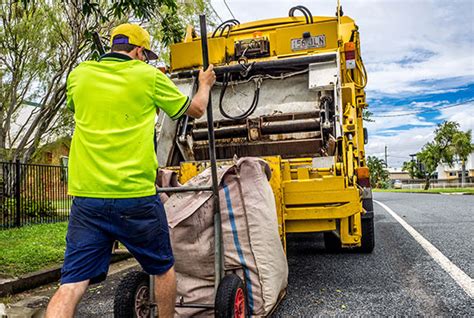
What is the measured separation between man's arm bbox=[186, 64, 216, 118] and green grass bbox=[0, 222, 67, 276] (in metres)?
3.17

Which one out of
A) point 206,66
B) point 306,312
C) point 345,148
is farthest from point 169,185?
point 345,148

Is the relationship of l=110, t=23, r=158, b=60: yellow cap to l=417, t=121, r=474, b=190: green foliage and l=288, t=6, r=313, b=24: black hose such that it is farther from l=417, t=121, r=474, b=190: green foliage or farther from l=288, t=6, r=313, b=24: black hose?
l=417, t=121, r=474, b=190: green foliage

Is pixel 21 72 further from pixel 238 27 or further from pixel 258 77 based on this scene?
pixel 258 77

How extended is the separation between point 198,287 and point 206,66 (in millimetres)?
1392

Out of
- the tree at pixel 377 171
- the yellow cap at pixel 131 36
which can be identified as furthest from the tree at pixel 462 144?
the yellow cap at pixel 131 36

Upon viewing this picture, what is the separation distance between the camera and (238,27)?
6469 mm

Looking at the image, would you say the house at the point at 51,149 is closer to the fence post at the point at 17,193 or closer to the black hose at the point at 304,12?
the fence post at the point at 17,193

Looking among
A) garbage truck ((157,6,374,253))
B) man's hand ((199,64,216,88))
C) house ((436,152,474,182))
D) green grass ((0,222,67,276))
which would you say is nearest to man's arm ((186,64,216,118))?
man's hand ((199,64,216,88))

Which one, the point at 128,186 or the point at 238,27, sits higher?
the point at 238,27

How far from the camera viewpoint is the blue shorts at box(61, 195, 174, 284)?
2.36 m

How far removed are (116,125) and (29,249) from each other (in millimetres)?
4376

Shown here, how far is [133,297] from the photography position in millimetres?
2861

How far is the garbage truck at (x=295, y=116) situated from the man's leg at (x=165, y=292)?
5.51ft

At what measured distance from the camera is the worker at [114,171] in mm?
2373
